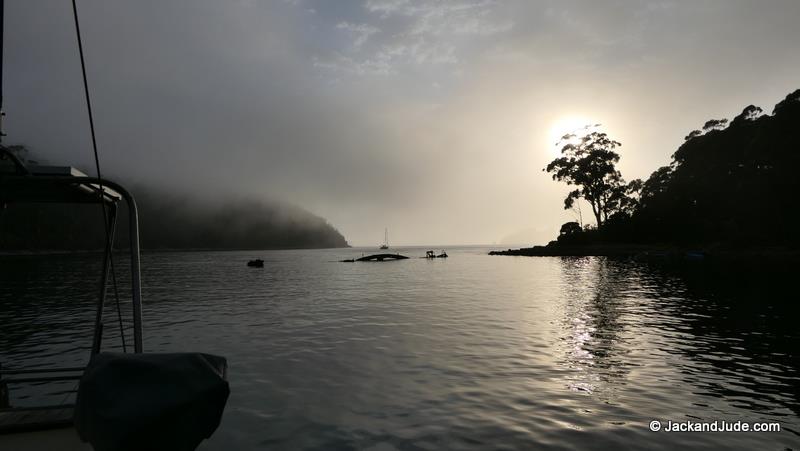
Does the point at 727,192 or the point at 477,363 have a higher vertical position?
the point at 727,192

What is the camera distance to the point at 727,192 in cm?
9494

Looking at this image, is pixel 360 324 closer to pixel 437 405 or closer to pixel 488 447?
pixel 437 405

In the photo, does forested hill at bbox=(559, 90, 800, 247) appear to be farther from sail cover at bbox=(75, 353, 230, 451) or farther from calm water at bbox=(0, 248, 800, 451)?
sail cover at bbox=(75, 353, 230, 451)

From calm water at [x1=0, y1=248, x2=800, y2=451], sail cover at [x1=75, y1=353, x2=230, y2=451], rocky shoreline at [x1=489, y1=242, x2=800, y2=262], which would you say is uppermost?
sail cover at [x1=75, y1=353, x2=230, y2=451]

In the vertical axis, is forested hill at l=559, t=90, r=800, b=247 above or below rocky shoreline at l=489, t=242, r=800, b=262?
above

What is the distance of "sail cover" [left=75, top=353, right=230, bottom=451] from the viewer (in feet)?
15.1

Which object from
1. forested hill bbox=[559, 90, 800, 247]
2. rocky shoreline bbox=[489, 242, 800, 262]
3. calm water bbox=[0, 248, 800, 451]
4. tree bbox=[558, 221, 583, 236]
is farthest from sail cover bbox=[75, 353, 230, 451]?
tree bbox=[558, 221, 583, 236]

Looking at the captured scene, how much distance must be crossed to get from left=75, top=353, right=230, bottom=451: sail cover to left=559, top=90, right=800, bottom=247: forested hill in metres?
105

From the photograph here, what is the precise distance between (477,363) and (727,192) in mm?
107877

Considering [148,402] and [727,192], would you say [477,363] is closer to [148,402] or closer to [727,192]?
[148,402]

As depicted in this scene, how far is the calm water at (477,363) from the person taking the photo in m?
10.6

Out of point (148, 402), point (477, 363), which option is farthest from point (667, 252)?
point (148, 402)

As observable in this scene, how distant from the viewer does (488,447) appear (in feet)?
31.7

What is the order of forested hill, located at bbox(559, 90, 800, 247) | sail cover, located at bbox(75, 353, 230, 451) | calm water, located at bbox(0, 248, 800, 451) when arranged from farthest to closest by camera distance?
forested hill, located at bbox(559, 90, 800, 247), calm water, located at bbox(0, 248, 800, 451), sail cover, located at bbox(75, 353, 230, 451)
